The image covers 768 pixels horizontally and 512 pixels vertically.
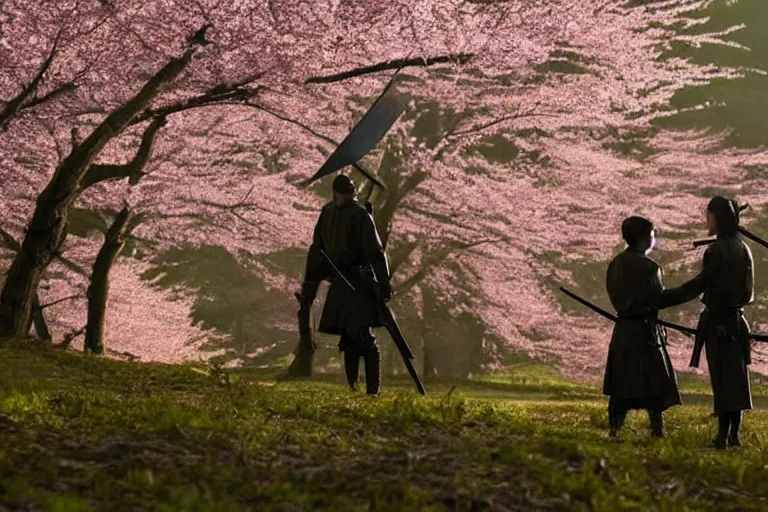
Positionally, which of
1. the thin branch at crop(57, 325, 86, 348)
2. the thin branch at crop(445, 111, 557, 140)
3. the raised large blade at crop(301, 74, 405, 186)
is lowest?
the thin branch at crop(57, 325, 86, 348)

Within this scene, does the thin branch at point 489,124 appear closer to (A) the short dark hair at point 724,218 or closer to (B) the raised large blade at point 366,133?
(B) the raised large blade at point 366,133

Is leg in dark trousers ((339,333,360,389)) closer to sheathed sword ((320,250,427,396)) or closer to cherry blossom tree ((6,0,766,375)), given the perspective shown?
sheathed sword ((320,250,427,396))

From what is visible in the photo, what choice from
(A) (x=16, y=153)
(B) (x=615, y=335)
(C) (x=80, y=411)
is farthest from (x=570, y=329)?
(C) (x=80, y=411)

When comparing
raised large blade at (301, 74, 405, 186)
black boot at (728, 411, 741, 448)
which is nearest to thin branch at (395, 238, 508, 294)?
raised large blade at (301, 74, 405, 186)

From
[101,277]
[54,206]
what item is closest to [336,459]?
[54,206]

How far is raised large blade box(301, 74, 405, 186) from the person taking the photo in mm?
9188

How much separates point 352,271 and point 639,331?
3214 millimetres

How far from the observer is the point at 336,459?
567 centimetres

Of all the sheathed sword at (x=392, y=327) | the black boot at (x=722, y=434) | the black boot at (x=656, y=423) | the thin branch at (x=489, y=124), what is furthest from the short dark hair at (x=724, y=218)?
the thin branch at (x=489, y=124)

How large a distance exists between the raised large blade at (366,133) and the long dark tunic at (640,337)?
291 cm

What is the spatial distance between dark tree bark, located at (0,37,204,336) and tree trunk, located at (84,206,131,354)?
2912mm

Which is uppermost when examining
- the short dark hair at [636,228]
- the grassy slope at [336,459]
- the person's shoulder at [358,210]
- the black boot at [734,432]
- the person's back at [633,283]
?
the person's shoulder at [358,210]

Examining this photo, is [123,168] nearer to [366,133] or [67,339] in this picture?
[67,339]

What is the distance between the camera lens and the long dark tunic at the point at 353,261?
9.45 meters
